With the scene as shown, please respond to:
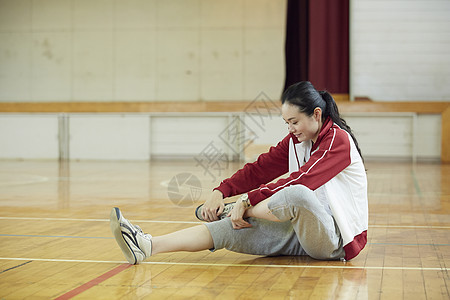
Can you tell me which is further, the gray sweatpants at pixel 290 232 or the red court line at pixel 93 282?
the gray sweatpants at pixel 290 232

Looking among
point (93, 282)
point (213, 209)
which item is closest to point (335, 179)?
point (213, 209)

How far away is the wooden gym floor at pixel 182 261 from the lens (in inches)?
80.1

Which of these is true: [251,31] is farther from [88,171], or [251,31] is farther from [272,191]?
[272,191]

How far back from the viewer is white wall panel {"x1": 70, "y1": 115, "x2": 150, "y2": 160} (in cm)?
1012

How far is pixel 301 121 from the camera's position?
2.41 m

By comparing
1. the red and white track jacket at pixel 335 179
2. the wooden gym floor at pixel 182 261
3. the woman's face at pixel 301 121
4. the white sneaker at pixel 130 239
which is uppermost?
the woman's face at pixel 301 121

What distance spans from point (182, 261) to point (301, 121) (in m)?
0.74

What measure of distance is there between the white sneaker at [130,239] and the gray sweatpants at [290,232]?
10.5 inches

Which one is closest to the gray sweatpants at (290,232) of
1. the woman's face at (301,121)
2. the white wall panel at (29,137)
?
the woman's face at (301,121)

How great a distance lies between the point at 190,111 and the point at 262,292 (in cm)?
830

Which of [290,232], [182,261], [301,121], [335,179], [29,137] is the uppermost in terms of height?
[301,121]

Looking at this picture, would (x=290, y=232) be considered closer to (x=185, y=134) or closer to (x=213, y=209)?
(x=213, y=209)

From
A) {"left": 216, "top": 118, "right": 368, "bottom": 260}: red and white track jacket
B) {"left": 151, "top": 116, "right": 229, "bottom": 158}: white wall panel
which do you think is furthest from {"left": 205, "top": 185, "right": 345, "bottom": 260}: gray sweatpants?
{"left": 151, "top": 116, "right": 229, "bottom": 158}: white wall panel

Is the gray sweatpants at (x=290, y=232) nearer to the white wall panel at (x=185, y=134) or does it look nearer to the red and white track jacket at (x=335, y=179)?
the red and white track jacket at (x=335, y=179)
